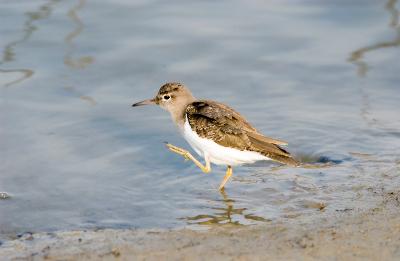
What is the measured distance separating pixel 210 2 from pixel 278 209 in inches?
264

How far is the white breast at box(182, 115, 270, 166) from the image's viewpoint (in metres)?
8.33

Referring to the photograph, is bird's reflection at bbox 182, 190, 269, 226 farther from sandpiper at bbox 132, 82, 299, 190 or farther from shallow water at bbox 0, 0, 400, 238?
sandpiper at bbox 132, 82, 299, 190

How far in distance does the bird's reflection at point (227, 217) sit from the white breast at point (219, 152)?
610mm

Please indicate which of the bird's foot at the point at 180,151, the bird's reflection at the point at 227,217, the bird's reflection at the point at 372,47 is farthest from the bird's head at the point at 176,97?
the bird's reflection at the point at 372,47

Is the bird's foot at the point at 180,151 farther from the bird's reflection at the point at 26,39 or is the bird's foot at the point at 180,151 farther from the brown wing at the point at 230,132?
the bird's reflection at the point at 26,39

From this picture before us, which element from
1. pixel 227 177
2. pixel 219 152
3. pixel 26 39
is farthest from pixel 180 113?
pixel 26 39

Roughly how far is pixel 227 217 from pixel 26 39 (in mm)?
5826

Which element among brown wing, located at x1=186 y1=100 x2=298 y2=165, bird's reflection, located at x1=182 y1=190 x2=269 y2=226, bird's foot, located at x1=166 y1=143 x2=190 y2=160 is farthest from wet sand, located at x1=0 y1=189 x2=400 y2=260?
bird's foot, located at x1=166 y1=143 x2=190 y2=160

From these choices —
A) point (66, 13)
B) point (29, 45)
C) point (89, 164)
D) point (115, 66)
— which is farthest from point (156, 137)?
point (66, 13)

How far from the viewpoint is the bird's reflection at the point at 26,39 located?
1112 cm

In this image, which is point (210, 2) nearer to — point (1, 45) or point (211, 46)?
point (211, 46)

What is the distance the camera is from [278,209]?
24.8 feet

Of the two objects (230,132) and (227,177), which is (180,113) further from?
(227,177)

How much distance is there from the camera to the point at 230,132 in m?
8.38
